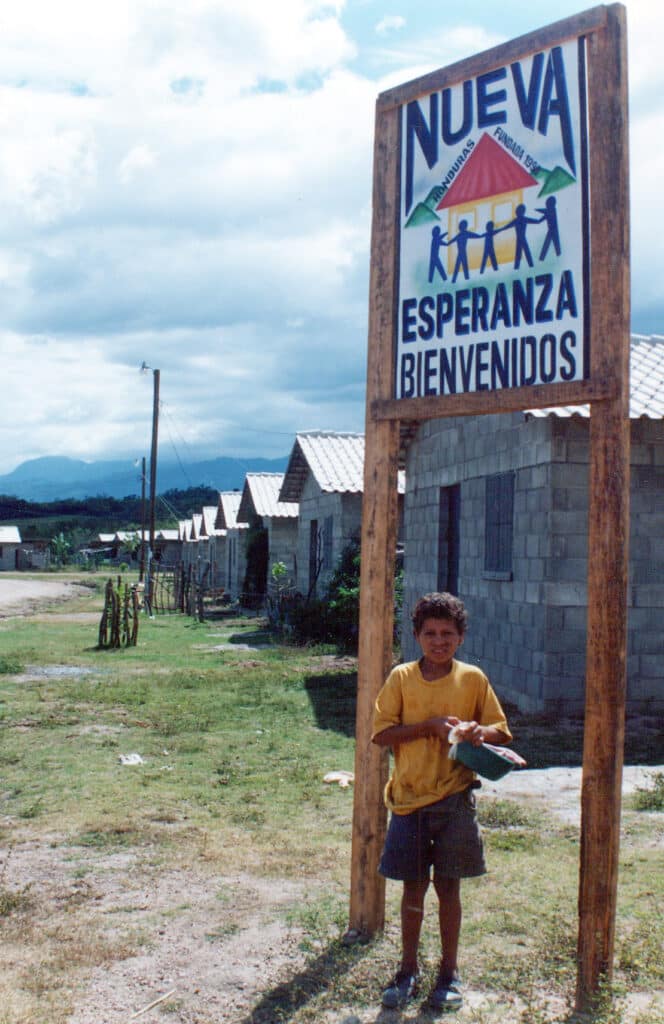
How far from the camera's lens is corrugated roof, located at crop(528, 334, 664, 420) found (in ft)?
31.3

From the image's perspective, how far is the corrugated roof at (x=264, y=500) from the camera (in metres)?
28.6

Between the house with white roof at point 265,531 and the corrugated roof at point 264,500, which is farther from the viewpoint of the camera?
the house with white roof at point 265,531

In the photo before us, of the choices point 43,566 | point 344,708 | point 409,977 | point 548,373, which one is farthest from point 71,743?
point 43,566

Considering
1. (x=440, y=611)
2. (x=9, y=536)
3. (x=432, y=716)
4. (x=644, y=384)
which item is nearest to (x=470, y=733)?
(x=432, y=716)

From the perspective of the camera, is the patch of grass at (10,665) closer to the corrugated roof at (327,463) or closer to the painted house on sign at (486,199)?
the corrugated roof at (327,463)

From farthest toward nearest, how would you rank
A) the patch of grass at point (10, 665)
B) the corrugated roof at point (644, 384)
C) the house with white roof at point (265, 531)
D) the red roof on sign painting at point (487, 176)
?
the house with white roof at point (265, 531), the patch of grass at point (10, 665), the corrugated roof at point (644, 384), the red roof on sign painting at point (487, 176)

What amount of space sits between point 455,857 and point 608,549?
1279 millimetres

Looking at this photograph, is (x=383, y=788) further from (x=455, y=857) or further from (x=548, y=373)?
(x=548, y=373)

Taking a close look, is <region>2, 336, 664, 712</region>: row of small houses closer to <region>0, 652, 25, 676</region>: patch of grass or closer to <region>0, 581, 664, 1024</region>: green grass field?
<region>0, 581, 664, 1024</region>: green grass field

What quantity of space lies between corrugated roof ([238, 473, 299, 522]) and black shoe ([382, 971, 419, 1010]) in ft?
78.3

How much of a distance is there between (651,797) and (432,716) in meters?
3.60

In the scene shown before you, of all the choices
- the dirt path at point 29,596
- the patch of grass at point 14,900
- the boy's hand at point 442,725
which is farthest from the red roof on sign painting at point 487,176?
the dirt path at point 29,596

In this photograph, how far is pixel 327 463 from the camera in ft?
71.5

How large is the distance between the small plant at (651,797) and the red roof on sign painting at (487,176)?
426 cm
